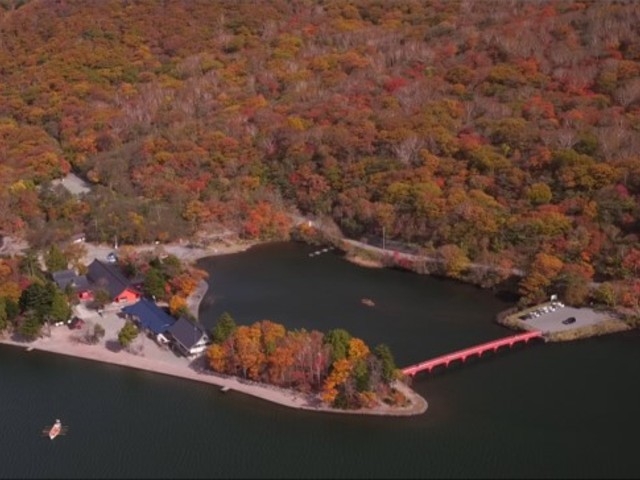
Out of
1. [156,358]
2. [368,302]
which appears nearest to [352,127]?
[368,302]

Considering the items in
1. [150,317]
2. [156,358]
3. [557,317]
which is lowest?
[557,317]

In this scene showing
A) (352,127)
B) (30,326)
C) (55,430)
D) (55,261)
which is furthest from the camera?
(352,127)

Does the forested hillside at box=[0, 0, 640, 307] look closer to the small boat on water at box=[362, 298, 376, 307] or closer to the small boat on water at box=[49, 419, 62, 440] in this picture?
the small boat on water at box=[362, 298, 376, 307]

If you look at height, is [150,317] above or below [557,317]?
above

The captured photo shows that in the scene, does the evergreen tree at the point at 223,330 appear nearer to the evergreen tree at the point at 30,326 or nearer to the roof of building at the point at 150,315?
the roof of building at the point at 150,315

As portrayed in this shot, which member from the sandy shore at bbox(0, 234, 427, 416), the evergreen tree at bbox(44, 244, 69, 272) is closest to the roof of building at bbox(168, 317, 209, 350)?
the sandy shore at bbox(0, 234, 427, 416)

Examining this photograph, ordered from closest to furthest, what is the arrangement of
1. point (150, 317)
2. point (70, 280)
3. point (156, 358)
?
1. point (156, 358)
2. point (150, 317)
3. point (70, 280)

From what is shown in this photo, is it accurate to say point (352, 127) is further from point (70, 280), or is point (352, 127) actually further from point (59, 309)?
point (59, 309)

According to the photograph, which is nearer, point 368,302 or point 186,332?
point 186,332
